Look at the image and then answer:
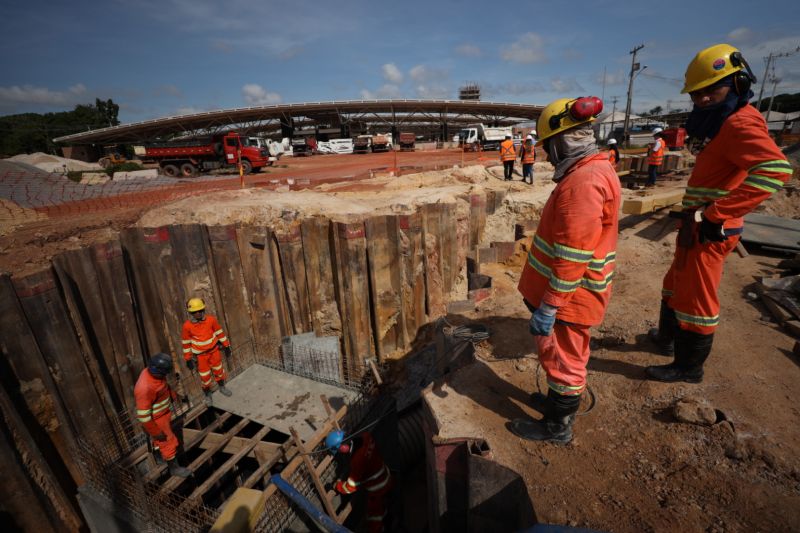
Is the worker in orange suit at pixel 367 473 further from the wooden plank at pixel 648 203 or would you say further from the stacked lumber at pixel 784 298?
the wooden plank at pixel 648 203

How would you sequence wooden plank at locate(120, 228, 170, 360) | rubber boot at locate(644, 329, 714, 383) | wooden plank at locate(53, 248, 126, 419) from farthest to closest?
wooden plank at locate(120, 228, 170, 360)
wooden plank at locate(53, 248, 126, 419)
rubber boot at locate(644, 329, 714, 383)

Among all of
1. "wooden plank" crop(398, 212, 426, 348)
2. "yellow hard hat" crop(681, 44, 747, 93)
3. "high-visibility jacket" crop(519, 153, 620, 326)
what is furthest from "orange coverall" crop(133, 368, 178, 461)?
"yellow hard hat" crop(681, 44, 747, 93)

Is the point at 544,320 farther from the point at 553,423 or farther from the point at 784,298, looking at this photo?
the point at 784,298

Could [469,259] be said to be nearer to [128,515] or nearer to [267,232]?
[267,232]

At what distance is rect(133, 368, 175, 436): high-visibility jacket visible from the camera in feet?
13.9

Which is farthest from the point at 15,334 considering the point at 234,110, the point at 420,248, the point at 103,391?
the point at 234,110

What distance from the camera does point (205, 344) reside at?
554 centimetres

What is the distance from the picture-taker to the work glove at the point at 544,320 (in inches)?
101

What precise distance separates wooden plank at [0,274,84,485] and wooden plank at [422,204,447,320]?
5321 mm

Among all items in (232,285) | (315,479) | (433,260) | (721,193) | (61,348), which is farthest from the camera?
(433,260)

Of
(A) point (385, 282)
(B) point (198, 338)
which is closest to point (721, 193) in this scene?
(A) point (385, 282)

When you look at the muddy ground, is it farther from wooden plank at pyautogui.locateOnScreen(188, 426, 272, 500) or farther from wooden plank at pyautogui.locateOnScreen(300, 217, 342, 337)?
wooden plank at pyautogui.locateOnScreen(188, 426, 272, 500)

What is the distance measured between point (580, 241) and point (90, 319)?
570 cm

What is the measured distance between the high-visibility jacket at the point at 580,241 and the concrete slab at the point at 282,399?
352cm
